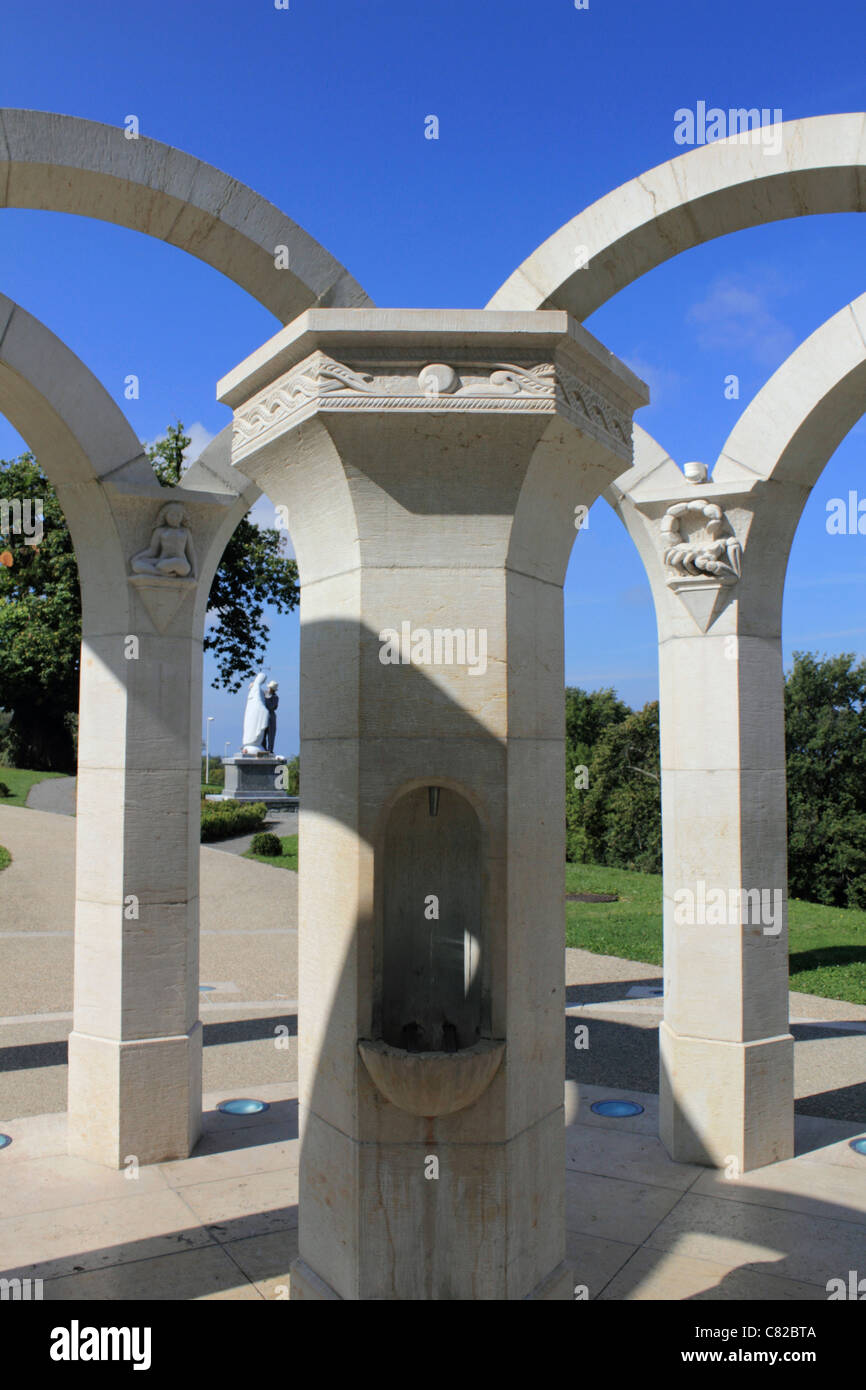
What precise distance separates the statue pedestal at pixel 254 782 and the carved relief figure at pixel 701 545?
2510cm

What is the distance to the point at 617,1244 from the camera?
5.69 meters

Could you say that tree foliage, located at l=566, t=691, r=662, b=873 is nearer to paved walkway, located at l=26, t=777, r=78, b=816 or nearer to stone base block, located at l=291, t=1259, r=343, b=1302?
paved walkway, located at l=26, t=777, r=78, b=816

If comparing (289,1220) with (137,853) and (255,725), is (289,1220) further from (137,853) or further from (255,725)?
(255,725)

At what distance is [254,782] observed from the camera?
3172cm

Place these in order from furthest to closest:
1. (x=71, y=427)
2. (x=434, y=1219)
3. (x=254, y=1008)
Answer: (x=254, y=1008), (x=71, y=427), (x=434, y=1219)

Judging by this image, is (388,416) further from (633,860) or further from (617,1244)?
(633,860)

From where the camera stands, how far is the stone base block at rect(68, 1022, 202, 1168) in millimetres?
7039

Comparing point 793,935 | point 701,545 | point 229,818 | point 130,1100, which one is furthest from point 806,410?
point 229,818

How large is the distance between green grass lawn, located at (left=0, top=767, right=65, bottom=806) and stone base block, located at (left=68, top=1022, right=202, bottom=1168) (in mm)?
24500

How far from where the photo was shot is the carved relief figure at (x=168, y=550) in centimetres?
719

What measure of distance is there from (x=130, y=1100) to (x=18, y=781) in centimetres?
2984

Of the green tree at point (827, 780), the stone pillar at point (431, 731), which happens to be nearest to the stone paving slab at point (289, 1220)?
the stone pillar at point (431, 731)

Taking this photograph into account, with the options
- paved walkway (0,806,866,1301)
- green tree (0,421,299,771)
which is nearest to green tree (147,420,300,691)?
green tree (0,421,299,771)

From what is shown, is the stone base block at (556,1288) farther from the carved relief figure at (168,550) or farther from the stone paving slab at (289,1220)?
the carved relief figure at (168,550)
